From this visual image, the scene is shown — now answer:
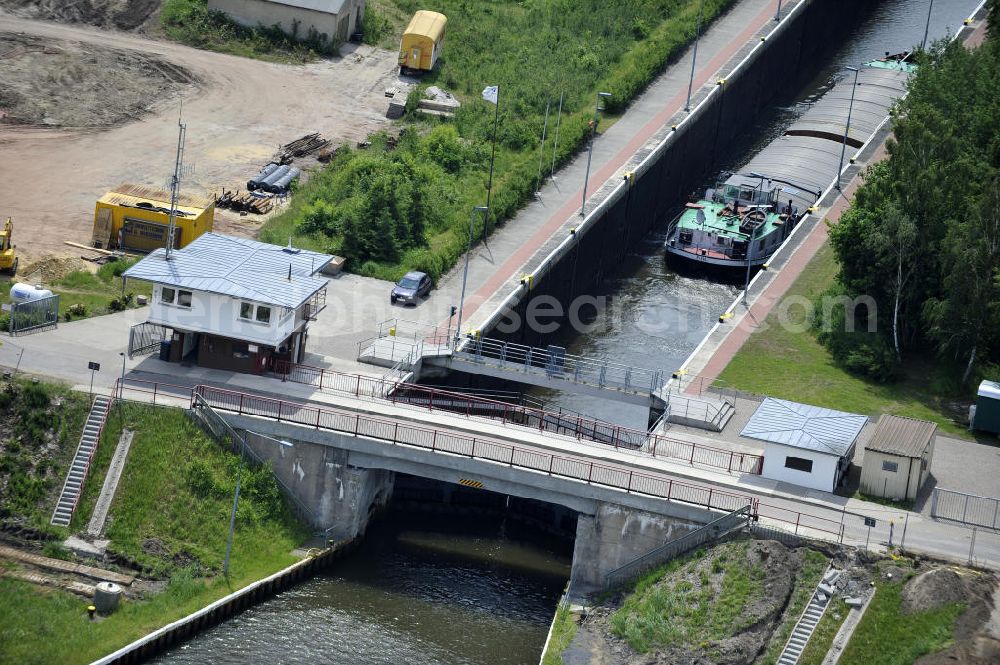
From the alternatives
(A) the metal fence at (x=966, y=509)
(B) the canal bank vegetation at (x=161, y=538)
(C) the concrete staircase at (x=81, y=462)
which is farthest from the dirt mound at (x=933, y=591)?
(C) the concrete staircase at (x=81, y=462)

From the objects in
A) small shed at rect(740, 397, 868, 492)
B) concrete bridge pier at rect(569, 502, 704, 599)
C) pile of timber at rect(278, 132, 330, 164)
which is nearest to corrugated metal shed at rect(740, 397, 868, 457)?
small shed at rect(740, 397, 868, 492)

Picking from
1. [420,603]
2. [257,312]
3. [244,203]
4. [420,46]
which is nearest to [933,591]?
[420,603]

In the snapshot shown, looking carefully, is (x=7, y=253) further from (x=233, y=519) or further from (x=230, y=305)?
(x=233, y=519)

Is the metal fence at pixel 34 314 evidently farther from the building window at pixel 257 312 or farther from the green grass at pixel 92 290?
the building window at pixel 257 312

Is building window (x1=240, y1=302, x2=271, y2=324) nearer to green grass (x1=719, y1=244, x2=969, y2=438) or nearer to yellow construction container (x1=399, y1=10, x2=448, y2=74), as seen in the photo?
green grass (x1=719, y1=244, x2=969, y2=438)

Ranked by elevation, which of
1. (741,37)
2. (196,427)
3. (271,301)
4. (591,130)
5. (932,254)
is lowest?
(196,427)

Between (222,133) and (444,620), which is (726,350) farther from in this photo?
(222,133)

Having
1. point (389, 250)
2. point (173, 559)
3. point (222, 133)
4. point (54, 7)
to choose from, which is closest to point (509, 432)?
point (173, 559)
